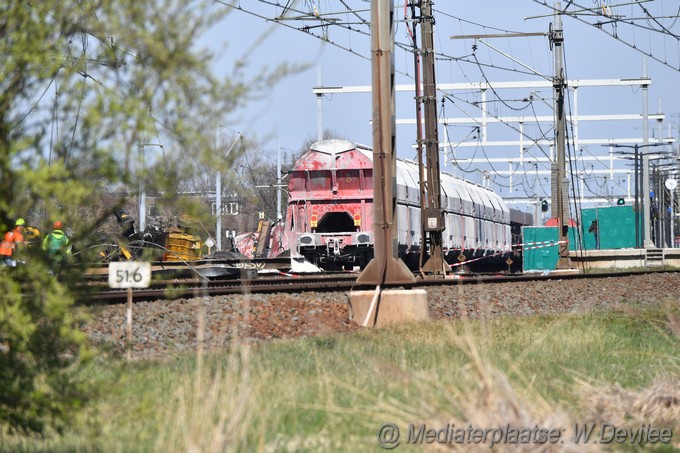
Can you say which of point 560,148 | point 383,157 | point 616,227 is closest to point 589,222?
point 616,227

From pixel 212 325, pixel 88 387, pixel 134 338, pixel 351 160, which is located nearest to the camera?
pixel 88 387

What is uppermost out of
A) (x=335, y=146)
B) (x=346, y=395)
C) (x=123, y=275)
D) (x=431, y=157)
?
(x=335, y=146)

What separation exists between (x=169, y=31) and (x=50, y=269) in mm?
1338

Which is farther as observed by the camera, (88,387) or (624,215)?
(624,215)

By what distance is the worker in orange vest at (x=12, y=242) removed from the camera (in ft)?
16.9

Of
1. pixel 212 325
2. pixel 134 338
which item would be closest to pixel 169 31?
pixel 134 338

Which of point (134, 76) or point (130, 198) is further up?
point (134, 76)

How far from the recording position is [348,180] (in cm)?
3112

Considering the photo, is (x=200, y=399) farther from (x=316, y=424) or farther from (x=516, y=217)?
(x=516, y=217)

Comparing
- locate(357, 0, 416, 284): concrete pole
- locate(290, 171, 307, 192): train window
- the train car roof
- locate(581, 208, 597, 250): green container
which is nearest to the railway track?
locate(357, 0, 416, 284): concrete pole

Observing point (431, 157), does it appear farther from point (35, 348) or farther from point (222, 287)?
point (35, 348)

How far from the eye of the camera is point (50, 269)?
5.41m

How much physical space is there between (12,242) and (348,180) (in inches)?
1024

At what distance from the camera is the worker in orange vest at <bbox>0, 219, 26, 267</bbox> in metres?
5.16
